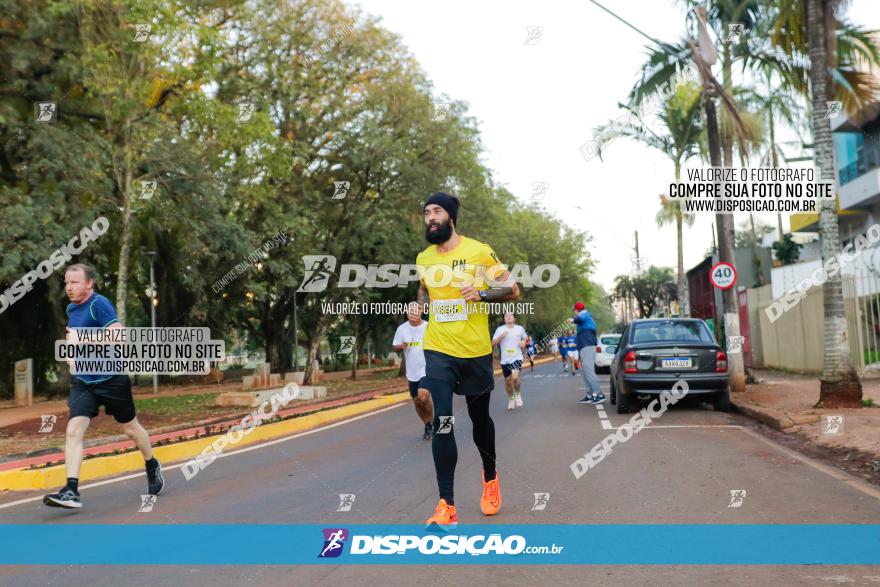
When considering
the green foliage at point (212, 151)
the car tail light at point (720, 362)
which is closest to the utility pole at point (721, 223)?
the car tail light at point (720, 362)

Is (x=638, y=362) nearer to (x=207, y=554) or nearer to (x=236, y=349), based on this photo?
(x=207, y=554)

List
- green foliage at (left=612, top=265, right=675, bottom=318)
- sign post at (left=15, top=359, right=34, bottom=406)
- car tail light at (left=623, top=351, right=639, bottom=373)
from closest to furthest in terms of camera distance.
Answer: car tail light at (left=623, top=351, right=639, bottom=373) < sign post at (left=15, top=359, right=34, bottom=406) < green foliage at (left=612, top=265, right=675, bottom=318)

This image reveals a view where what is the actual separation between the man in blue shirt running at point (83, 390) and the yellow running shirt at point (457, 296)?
9.38 feet

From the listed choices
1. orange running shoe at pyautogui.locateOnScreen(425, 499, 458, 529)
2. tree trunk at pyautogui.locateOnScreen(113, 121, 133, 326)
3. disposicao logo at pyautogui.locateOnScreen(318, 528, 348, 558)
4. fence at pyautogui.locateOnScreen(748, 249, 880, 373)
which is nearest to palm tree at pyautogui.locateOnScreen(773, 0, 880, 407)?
fence at pyautogui.locateOnScreen(748, 249, 880, 373)

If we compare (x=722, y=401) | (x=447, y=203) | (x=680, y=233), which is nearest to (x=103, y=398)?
(x=447, y=203)

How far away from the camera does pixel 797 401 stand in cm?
1273

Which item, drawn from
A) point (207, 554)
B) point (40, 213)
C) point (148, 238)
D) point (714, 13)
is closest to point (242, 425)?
point (40, 213)

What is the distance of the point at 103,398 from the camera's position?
21.5 feet

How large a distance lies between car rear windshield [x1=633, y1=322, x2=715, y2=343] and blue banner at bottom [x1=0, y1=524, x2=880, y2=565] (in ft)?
26.7

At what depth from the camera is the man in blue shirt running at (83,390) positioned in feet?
20.6

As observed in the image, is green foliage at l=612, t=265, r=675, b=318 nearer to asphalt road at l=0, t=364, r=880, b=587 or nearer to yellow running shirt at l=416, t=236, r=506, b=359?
asphalt road at l=0, t=364, r=880, b=587

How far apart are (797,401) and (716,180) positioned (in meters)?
5.67

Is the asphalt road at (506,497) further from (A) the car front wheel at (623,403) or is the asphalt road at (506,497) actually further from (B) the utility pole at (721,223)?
(B) the utility pole at (721,223)

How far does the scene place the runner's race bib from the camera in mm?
5117
